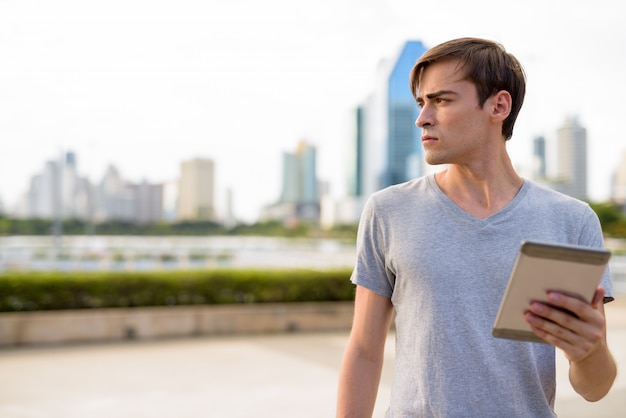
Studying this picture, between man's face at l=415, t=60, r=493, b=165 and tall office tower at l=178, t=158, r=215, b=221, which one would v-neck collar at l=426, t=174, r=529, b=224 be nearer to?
man's face at l=415, t=60, r=493, b=165

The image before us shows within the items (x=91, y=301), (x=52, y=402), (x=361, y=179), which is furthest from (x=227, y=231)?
(x=52, y=402)

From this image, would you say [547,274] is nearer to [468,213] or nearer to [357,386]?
[468,213]

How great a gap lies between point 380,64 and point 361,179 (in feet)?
72.7

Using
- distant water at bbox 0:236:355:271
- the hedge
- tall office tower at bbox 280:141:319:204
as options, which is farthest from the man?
tall office tower at bbox 280:141:319:204

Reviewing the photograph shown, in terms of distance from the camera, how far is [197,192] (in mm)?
50750

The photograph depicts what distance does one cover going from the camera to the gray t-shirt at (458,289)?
141 cm

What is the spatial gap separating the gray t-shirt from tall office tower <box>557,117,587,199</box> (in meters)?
27.9

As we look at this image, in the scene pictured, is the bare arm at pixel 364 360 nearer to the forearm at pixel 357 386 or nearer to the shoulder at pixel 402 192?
the forearm at pixel 357 386

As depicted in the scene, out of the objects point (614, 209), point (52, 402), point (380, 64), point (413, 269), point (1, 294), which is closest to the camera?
point (413, 269)

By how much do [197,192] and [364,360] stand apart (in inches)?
1971

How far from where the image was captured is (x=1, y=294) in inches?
316

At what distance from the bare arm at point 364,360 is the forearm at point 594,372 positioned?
45 cm

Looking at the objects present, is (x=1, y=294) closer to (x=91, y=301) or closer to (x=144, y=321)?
(x=91, y=301)

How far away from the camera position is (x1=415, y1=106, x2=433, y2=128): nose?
158 centimetres
